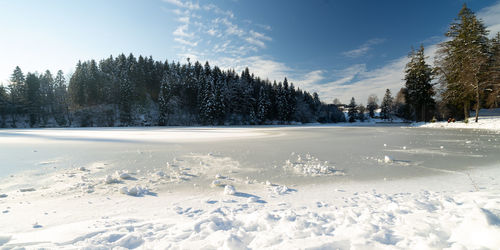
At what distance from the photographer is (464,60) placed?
23.5 m

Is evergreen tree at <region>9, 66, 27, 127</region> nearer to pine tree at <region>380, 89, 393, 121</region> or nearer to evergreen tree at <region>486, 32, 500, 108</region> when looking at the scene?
evergreen tree at <region>486, 32, 500, 108</region>

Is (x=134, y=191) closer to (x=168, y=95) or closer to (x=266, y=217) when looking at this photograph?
(x=266, y=217)

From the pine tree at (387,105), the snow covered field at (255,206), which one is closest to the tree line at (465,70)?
the snow covered field at (255,206)

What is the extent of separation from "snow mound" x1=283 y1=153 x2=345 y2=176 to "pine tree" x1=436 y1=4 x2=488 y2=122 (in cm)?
2969

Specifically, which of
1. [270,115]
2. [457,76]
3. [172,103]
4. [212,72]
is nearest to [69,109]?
[172,103]

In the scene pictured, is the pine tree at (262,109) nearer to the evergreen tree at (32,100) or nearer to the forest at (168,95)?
the forest at (168,95)

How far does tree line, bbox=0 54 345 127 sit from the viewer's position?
4631 cm

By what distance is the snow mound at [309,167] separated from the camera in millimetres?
4941

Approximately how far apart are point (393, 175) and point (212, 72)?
58964 mm

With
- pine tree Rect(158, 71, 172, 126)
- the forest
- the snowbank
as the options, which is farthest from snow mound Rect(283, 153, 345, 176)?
pine tree Rect(158, 71, 172, 126)

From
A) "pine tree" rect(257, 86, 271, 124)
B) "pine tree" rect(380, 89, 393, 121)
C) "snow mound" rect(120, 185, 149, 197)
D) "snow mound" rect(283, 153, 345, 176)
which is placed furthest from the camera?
"pine tree" rect(380, 89, 393, 121)

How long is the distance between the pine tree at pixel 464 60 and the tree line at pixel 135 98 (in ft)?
114

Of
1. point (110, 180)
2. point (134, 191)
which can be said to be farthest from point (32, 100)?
point (134, 191)

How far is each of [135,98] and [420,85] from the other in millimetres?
68318
